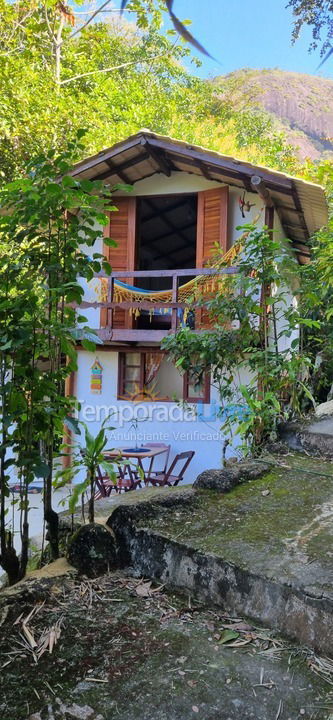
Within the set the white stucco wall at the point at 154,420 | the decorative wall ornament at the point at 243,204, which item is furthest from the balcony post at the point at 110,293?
the decorative wall ornament at the point at 243,204

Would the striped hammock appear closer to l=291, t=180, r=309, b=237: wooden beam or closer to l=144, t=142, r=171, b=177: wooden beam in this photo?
l=291, t=180, r=309, b=237: wooden beam

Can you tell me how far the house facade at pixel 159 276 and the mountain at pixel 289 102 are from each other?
5.09 ft

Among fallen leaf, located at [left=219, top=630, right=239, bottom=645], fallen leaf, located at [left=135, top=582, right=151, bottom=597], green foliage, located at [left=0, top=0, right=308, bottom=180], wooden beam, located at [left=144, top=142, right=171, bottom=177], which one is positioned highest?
green foliage, located at [left=0, top=0, right=308, bottom=180]

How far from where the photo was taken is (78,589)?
1815mm

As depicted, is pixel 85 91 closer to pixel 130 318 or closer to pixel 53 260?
pixel 130 318

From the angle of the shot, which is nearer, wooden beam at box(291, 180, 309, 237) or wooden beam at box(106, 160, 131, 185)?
wooden beam at box(291, 180, 309, 237)

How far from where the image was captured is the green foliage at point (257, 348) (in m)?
3.70

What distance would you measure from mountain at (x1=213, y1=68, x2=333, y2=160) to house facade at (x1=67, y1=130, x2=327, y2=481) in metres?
1.55

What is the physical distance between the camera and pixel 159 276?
7.20 metres

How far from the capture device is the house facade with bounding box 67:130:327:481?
23.7 feet

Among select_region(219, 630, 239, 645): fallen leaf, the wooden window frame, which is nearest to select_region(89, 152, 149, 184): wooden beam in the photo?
the wooden window frame

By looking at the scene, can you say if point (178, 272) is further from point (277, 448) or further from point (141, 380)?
point (277, 448)

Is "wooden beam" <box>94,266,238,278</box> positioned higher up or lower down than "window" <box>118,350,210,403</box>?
higher up

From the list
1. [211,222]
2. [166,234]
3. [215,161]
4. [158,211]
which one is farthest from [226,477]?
[166,234]
